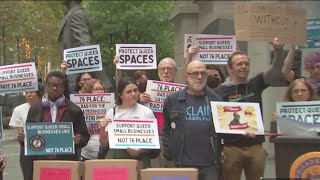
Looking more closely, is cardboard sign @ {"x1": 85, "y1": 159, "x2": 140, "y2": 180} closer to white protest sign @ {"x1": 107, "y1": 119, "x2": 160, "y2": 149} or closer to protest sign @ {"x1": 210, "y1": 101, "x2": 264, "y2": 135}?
white protest sign @ {"x1": 107, "y1": 119, "x2": 160, "y2": 149}

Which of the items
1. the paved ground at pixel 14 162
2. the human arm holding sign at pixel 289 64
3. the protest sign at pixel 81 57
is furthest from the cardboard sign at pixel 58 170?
the paved ground at pixel 14 162

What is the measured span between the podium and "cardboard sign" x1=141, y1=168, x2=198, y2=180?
752mm

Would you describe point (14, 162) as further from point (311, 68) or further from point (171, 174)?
point (171, 174)

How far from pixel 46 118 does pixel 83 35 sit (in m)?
2.07

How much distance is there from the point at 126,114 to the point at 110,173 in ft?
2.60

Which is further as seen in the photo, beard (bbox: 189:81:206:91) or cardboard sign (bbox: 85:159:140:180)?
beard (bbox: 189:81:206:91)

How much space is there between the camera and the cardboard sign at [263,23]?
6.41m

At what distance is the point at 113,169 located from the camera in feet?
16.9

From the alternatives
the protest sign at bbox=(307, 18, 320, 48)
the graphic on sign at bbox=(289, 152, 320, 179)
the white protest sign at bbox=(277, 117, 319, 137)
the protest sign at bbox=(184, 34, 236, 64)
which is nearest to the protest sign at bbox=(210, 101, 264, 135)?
the white protest sign at bbox=(277, 117, 319, 137)

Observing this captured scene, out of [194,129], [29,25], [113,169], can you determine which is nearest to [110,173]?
[113,169]

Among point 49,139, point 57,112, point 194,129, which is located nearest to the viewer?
point 194,129

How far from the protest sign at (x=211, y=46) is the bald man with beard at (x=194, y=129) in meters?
1.88

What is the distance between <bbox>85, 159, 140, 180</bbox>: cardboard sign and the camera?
5.14m

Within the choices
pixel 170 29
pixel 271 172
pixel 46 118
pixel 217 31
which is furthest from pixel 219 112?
pixel 170 29
